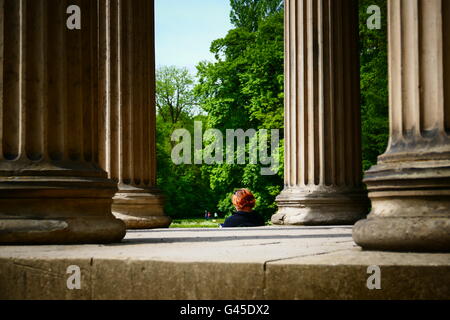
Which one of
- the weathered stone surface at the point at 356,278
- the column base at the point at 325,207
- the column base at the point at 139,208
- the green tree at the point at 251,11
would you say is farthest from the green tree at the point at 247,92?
the weathered stone surface at the point at 356,278

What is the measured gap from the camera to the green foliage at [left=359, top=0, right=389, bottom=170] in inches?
3054

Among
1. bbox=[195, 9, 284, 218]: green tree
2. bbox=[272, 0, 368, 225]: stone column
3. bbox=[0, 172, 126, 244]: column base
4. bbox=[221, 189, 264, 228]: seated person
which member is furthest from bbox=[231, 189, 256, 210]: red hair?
bbox=[195, 9, 284, 218]: green tree

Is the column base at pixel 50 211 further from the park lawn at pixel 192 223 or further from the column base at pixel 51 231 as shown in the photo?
the park lawn at pixel 192 223

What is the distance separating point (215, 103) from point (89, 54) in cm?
10074

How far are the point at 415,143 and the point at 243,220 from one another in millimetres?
25427

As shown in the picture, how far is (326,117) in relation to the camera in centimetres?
4066

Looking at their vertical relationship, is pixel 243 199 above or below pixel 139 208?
above

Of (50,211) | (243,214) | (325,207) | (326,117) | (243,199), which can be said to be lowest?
(243,214)

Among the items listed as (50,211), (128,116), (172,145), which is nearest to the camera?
(50,211)

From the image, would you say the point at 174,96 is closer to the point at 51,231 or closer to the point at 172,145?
the point at 172,145

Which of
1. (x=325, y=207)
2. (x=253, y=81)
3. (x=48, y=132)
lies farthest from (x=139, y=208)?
(x=253, y=81)

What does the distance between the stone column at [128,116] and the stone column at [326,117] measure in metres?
8.84

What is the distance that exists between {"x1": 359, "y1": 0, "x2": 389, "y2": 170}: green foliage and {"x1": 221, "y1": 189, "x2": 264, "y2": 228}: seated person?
118 ft

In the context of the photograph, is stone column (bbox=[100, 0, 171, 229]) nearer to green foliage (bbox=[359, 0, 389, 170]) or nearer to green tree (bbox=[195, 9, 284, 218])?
green foliage (bbox=[359, 0, 389, 170])
